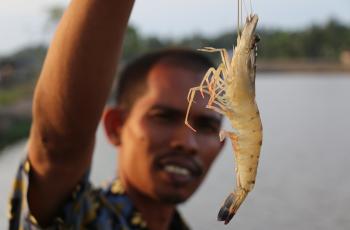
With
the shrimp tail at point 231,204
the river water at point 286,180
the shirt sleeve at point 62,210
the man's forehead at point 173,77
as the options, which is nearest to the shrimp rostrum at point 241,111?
the shrimp tail at point 231,204

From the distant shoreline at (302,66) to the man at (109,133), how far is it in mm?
41596

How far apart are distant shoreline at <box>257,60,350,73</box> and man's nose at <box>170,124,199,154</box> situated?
4174cm

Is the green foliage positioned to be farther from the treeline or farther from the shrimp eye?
the treeline

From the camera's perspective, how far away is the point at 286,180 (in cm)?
917

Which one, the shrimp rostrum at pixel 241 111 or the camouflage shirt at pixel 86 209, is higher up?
the shrimp rostrum at pixel 241 111

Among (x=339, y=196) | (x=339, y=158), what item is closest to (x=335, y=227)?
(x=339, y=196)

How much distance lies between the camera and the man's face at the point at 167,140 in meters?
1.94

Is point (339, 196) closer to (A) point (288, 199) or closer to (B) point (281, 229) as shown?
(A) point (288, 199)

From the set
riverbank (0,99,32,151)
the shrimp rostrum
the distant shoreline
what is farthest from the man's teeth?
the distant shoreline

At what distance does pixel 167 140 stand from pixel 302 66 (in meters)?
44.8

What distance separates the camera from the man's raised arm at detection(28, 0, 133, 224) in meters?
1.37

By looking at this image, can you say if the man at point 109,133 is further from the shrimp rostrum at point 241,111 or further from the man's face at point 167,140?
the shrimp rostrum at point 241,111

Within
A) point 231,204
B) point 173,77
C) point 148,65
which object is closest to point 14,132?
point 148,65

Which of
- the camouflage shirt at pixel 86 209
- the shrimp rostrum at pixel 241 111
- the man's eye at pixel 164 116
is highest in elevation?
the shrimp rostrum at pixel 241 111
